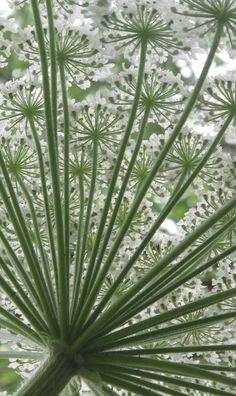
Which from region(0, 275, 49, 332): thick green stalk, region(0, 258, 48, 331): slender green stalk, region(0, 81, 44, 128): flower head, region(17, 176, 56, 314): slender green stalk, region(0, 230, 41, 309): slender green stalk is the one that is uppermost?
region(0, 81, 44, 128): flower head

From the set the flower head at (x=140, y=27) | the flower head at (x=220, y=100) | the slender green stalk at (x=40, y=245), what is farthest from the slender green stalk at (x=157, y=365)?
the flower head at (x=140, y=27)

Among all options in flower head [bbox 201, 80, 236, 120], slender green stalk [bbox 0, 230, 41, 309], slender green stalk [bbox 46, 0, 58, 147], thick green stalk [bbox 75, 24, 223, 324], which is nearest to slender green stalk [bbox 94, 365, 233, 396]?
thick green stalk [bbox 75, 24, 223, 324]

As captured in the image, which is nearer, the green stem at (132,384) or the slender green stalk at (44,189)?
the green stem at (132,384)

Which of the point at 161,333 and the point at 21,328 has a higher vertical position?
the point at 161,333

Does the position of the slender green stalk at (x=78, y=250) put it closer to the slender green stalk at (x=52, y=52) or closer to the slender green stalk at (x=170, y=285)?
the slender green stalk at (x=170, y=285)

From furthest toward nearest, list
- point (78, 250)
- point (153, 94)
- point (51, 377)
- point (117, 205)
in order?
point (153, 94) < point (78, 250) < point (117, 205) < point (51, 377)

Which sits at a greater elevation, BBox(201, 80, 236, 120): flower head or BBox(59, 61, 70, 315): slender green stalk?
BBox(201, 80, 236, 120): flower head

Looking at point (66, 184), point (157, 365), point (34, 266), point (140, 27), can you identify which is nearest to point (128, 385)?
point (157, 365)

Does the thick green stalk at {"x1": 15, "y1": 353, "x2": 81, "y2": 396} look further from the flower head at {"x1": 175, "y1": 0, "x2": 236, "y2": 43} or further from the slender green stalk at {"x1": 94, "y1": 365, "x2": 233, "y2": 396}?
the flower head at {"x1": 175, "y1": 0, "x2": 236, "y2": 43}

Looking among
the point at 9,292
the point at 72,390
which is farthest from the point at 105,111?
Result: the point at 72,390

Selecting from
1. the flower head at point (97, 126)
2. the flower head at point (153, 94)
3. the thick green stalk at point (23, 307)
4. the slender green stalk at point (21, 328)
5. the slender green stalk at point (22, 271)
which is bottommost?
the slender green stalk at point (21, 328)

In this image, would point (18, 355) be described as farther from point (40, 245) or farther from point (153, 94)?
point (153, 94)

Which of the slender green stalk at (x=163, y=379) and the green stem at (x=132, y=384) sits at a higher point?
the slender green stalk at (x=163, y=379)
